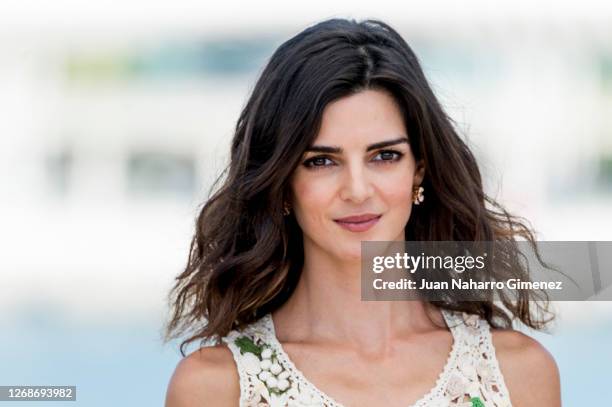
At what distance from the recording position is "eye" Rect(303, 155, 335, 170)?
8.94 ft

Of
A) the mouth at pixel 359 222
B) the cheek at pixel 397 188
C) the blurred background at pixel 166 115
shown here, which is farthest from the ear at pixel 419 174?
the blurred background at pixel 166 115

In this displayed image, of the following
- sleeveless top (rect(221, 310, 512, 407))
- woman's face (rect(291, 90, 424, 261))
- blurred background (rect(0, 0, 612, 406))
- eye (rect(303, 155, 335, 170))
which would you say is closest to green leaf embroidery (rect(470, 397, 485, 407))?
sleeveless top (rect(221, 310, 512, 407))

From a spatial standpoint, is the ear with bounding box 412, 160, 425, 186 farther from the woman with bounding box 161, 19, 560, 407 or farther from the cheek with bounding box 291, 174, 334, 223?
the cheek with bounding box 291, 174, 334, 223

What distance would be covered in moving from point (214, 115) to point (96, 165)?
1.19 meters

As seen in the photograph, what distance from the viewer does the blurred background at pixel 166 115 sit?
30.3ft

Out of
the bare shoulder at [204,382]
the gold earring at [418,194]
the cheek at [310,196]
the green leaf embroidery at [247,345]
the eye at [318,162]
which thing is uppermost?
the eye at [318,162]

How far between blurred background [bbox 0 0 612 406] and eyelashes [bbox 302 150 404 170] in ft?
18.7

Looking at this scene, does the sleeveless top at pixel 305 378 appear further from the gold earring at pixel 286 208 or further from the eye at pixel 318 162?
the eye at pixel 318 162

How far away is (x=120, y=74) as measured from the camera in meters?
10.8

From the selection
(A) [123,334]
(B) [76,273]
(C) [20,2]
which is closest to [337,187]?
(A) [123,334]

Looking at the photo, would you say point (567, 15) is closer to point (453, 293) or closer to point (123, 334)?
point (123, 334)

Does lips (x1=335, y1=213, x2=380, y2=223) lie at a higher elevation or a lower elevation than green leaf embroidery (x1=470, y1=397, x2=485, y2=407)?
higher

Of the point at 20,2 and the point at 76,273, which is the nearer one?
the point at 76,273

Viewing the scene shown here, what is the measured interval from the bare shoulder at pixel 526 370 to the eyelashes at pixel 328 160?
1.89 feet
